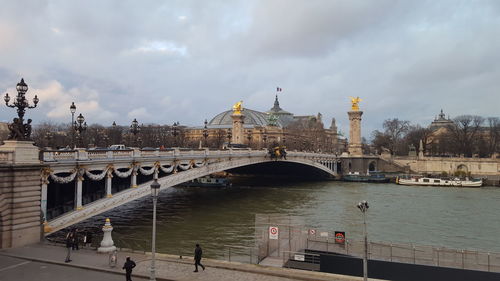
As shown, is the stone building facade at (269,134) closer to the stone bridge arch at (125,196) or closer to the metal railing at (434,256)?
the stone bridge arch at (125,196)

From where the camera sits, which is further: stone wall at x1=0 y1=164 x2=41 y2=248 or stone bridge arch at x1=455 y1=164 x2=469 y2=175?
stone bridge arch at x1=455 y1=164 x2=469 y2=175

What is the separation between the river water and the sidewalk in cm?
593

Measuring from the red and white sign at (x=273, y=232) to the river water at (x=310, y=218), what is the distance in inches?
192

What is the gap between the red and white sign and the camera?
17.6 meters

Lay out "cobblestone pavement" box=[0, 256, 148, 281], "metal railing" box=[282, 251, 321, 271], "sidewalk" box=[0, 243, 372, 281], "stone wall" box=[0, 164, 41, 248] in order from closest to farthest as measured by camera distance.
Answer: "cobblestone pavement" box=[0, 256, 148, 281] → "sidewalk" box=[0, 243, 372, 281] → "metal railing" box=[282, 251, 321, 271] → "stone wall" box=[0, 164, 41, 248]

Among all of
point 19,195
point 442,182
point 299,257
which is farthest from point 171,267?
point 442,182

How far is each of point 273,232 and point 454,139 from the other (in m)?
97.3

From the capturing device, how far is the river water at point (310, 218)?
84.3ft

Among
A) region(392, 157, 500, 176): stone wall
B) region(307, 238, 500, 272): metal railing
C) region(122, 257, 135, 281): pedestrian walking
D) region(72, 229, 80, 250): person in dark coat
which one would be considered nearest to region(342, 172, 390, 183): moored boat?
region(392, 157, 500, 176): stone wall

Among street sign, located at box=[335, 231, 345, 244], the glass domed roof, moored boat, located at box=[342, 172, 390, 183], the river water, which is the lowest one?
the river water

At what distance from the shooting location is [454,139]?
333ft

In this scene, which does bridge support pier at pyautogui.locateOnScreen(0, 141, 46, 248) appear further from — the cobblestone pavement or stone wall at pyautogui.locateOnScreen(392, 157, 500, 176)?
stone wall at pyautogui.locateOnScreen(392, 157, 500, 176)

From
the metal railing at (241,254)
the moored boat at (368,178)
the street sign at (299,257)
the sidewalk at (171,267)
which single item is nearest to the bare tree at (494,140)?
the moored boat at (368,178)

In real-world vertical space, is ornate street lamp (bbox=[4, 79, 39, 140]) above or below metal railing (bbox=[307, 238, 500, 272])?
above
